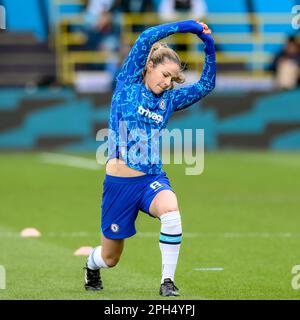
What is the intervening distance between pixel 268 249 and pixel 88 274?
10.1 ft

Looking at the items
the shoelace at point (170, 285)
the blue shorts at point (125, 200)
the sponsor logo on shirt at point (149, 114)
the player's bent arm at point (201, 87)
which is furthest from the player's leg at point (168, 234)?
the player's bent arm at point (201, 87)

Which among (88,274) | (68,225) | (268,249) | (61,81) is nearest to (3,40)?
(61,81)

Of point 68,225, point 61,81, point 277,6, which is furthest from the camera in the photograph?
point 277,6

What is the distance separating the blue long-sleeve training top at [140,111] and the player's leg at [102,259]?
668mm

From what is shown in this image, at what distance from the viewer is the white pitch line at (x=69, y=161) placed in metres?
22.2

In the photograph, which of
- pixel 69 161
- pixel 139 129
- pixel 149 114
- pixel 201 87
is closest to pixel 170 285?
pixel 139 129

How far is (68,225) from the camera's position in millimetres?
14227

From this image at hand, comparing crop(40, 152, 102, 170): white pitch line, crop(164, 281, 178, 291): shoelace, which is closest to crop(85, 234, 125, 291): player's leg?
crop(164, 281, 178, 291): shoelace

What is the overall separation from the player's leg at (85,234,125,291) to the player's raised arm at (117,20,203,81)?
1.35 metres

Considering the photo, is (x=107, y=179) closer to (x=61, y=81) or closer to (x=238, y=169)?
(x=238, y=169)

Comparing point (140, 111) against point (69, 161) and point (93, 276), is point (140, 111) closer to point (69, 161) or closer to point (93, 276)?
point (93, 276)

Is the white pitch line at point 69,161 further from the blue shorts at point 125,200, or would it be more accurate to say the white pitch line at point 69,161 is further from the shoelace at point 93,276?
the blue shorts at point 125,200
